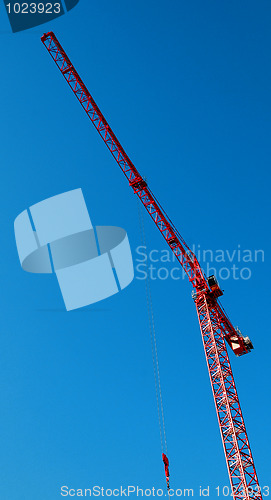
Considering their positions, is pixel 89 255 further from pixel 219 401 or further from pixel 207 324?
pixel 219 401

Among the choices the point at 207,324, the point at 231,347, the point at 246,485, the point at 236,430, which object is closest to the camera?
the point at 246,485

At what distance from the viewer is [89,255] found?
38.4 m

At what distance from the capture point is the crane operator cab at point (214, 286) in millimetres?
46750

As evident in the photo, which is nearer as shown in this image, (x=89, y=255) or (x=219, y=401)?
(x=89, y=255)

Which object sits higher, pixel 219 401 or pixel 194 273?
pixel 194 273

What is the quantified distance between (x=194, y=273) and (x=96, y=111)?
2204cm

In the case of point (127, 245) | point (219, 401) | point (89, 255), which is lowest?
point (219, 401)

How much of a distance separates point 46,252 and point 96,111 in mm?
20837

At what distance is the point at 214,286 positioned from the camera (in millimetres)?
46719

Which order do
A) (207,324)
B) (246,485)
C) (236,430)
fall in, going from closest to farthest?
(246,485), (236,430), (207,324)

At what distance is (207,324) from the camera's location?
1806 inches

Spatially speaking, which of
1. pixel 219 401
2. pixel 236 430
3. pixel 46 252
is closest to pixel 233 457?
pixel 236 430

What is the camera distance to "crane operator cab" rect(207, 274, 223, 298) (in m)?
46.8

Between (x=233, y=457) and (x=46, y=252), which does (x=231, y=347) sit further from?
(x=46, y=252)
